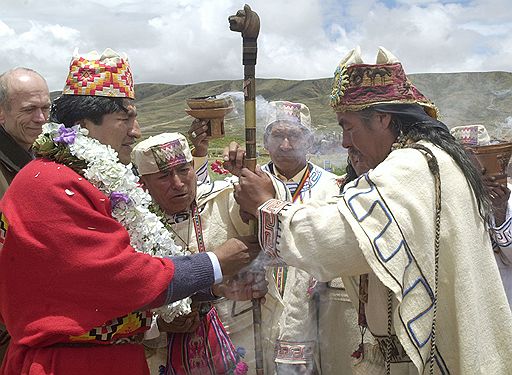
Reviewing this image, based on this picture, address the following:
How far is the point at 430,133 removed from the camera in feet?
9.86

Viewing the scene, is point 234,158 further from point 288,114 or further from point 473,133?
point 473,133

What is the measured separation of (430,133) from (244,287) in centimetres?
155

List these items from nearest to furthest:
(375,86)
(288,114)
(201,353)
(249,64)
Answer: (375,86) → (249,64) → (201,353) → (288,114)

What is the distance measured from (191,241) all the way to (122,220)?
1.33 m

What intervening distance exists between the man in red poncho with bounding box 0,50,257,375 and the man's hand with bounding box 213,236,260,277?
0.03m

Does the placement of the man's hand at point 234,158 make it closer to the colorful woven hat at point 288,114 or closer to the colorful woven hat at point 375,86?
the colorful woven hat at point 375,86

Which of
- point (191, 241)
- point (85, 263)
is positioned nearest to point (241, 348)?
point (191, 241)

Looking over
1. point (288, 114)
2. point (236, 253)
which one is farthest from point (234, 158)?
point (288, 114)

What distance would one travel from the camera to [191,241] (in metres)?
4.30

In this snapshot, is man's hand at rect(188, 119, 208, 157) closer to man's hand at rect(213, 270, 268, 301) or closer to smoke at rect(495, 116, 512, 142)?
man's hand at rect(213, 270, 268, 301)

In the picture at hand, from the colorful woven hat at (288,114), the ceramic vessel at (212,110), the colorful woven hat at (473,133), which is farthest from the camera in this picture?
the colorful woven hat at (473,133)

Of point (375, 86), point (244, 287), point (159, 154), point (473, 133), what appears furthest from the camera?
point (473, 133)

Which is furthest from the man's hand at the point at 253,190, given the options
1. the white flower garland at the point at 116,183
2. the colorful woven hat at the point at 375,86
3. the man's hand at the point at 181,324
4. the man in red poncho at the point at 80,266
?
the man's hand at the point at 181,324

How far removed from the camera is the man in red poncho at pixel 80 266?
102 inches
